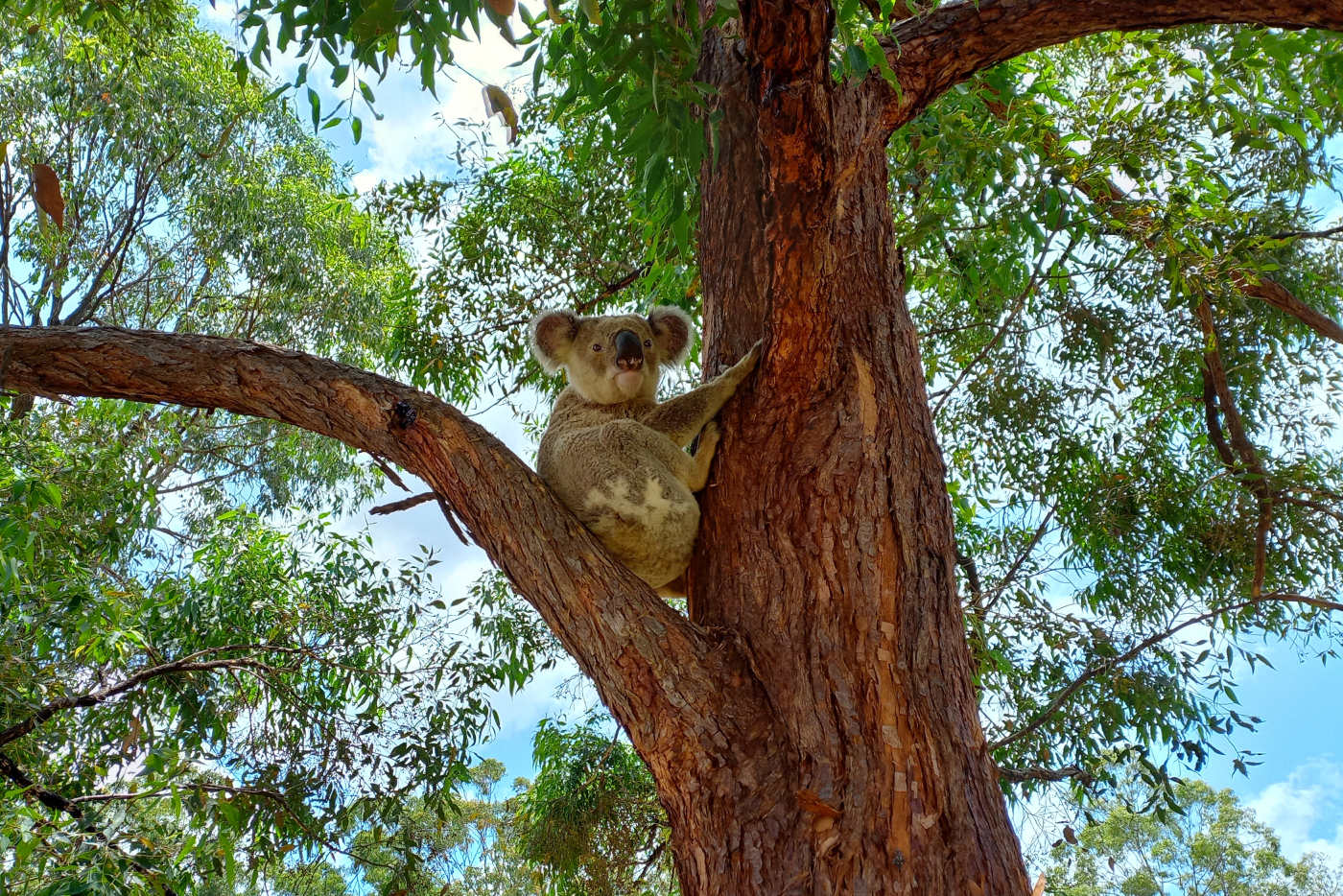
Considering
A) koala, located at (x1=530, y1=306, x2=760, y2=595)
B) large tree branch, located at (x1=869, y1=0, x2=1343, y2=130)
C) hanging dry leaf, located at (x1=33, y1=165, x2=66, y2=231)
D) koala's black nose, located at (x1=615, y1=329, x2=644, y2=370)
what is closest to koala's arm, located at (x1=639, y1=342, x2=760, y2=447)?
koala, located at (x1=530, y1=306, x2=760, y2=595)

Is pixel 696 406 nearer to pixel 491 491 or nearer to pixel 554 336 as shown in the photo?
pixel 491 491

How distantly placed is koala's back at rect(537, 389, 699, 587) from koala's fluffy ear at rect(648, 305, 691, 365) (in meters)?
0.62

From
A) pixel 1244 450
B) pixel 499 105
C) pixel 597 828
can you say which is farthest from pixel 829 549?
pixel 1244 450

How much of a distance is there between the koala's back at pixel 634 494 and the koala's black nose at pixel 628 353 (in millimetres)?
264

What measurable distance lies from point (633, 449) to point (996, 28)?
1547mm

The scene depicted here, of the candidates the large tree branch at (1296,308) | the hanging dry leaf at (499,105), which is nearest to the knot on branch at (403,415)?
the hanging dry leaf at (499,105)

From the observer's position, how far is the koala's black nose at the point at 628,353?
10.2ft

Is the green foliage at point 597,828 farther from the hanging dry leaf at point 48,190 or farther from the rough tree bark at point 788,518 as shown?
the hanging dry leaf at point 48,190

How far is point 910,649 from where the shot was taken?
1.86 meters

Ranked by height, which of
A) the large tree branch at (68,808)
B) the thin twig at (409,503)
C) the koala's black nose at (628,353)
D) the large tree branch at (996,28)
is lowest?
the large tree branch at (68,808)

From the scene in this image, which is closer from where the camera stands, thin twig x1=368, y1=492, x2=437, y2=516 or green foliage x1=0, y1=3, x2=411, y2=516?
thin twig x1=368, y1=492, x2=437, y2=516

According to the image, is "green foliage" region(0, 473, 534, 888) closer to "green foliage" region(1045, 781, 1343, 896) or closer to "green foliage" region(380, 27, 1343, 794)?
"green foliage" region(380, 27, 1343, 794)

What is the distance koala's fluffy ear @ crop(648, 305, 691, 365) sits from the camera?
346cm

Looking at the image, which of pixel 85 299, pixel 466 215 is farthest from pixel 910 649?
pixel 85 299
